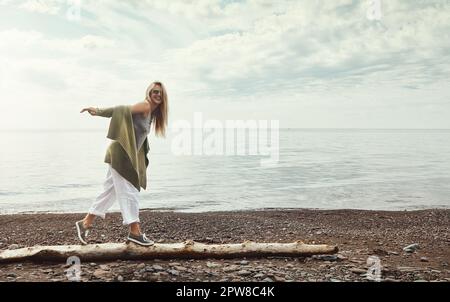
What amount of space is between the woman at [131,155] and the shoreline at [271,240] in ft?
3.05

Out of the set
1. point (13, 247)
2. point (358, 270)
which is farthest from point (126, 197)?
point (13, 247)

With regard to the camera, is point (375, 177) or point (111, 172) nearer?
point (111, 172)

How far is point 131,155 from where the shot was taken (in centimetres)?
700

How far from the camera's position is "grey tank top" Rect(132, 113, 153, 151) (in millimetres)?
7215

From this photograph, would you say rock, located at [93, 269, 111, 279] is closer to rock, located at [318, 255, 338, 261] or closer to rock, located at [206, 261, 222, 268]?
rock, located at [206, 261, 222, 268]

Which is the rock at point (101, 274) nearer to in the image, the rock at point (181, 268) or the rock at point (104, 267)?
the rock at point (104, 267)

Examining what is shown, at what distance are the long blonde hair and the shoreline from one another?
7.62 feet

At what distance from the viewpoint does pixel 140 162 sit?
7.35m

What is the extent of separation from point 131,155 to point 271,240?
209 inches

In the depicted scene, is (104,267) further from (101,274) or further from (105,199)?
(105,199)

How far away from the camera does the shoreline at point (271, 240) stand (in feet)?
21.3
